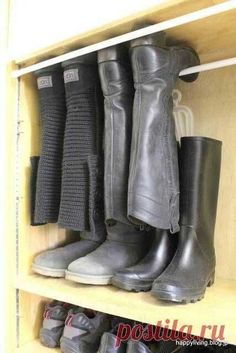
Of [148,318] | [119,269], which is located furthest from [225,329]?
[119,269]

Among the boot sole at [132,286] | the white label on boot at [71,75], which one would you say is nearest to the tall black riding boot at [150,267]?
the boot sole at [132,286]

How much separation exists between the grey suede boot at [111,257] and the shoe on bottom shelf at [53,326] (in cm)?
20

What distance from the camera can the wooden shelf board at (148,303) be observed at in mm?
578

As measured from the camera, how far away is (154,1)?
2.07 ft

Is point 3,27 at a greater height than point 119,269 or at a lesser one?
greater

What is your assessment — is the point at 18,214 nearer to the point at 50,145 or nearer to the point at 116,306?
the point at 50,145

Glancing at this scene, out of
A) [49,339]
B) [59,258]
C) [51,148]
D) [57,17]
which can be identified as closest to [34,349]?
[49,339]

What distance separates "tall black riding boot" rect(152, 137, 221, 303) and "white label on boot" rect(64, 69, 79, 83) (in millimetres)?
289

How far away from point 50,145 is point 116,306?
425 mm

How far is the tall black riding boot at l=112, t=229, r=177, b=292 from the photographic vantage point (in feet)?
2.26

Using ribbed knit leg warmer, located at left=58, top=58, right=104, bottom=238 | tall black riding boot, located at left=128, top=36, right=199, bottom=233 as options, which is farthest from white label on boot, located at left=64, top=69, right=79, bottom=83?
tall black riding boot, located at left=128, top=36, right=199, bottom=233

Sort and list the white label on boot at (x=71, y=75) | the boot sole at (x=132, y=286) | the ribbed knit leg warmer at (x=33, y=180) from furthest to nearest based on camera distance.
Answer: the ribbed knit leg warmer at (x=33, y=180) < the white label on boot at (x=71, y=75) < the boot sole at (x=132, y=286)

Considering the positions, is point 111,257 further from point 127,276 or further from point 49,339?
point 49,339

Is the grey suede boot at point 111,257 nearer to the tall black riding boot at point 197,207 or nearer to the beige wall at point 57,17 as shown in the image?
the tall black riding boot at point 197,207
